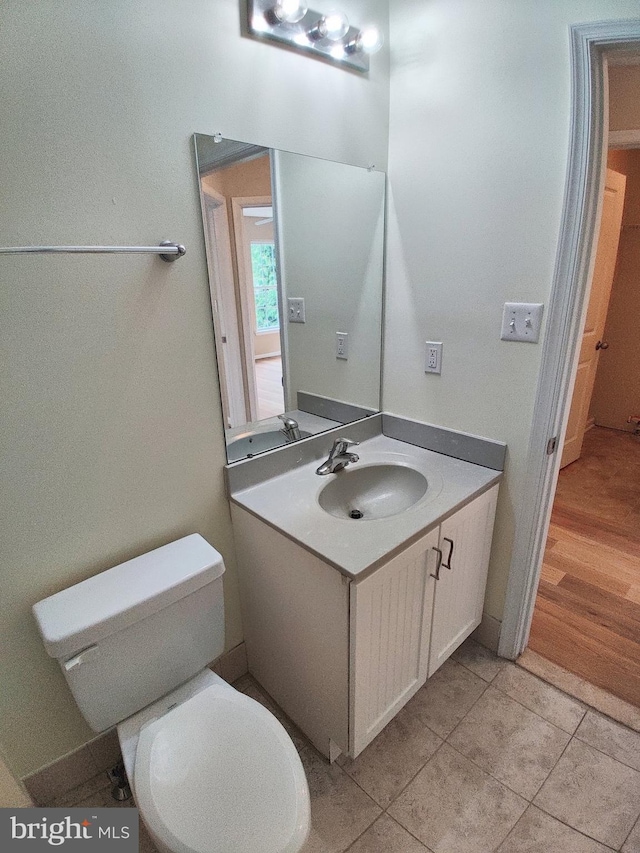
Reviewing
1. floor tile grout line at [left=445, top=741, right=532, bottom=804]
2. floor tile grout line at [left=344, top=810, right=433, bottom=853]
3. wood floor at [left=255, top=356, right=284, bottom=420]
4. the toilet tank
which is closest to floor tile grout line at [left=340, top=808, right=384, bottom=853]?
floor tile grout line at [left=344, top=810, right=433, bottom=853]

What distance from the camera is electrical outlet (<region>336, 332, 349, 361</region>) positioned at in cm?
175

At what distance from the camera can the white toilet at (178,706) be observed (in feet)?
2.94

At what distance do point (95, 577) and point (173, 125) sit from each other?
1197 millimetres

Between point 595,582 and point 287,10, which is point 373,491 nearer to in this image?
point 595,582

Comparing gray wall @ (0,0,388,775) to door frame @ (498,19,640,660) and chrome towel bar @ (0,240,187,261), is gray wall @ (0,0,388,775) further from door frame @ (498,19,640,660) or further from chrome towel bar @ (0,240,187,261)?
door frame @ (498,19,640,660)

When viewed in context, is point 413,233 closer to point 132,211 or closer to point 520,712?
point 132,211

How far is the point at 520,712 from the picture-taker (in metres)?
1.53

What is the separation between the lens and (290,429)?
159 centimetres

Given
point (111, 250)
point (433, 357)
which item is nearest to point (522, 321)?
point (433, 357)

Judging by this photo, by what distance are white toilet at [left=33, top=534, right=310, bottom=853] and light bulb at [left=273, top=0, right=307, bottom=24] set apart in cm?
148

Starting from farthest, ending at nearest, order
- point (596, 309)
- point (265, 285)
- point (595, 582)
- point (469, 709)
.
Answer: point (596, 309) < point (595, 582) < point (469, 709) < point (265, 285)

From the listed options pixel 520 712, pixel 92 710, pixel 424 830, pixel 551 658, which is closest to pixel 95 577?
pixel 92 710

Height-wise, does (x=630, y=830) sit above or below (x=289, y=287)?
below

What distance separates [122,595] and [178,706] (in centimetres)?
34
